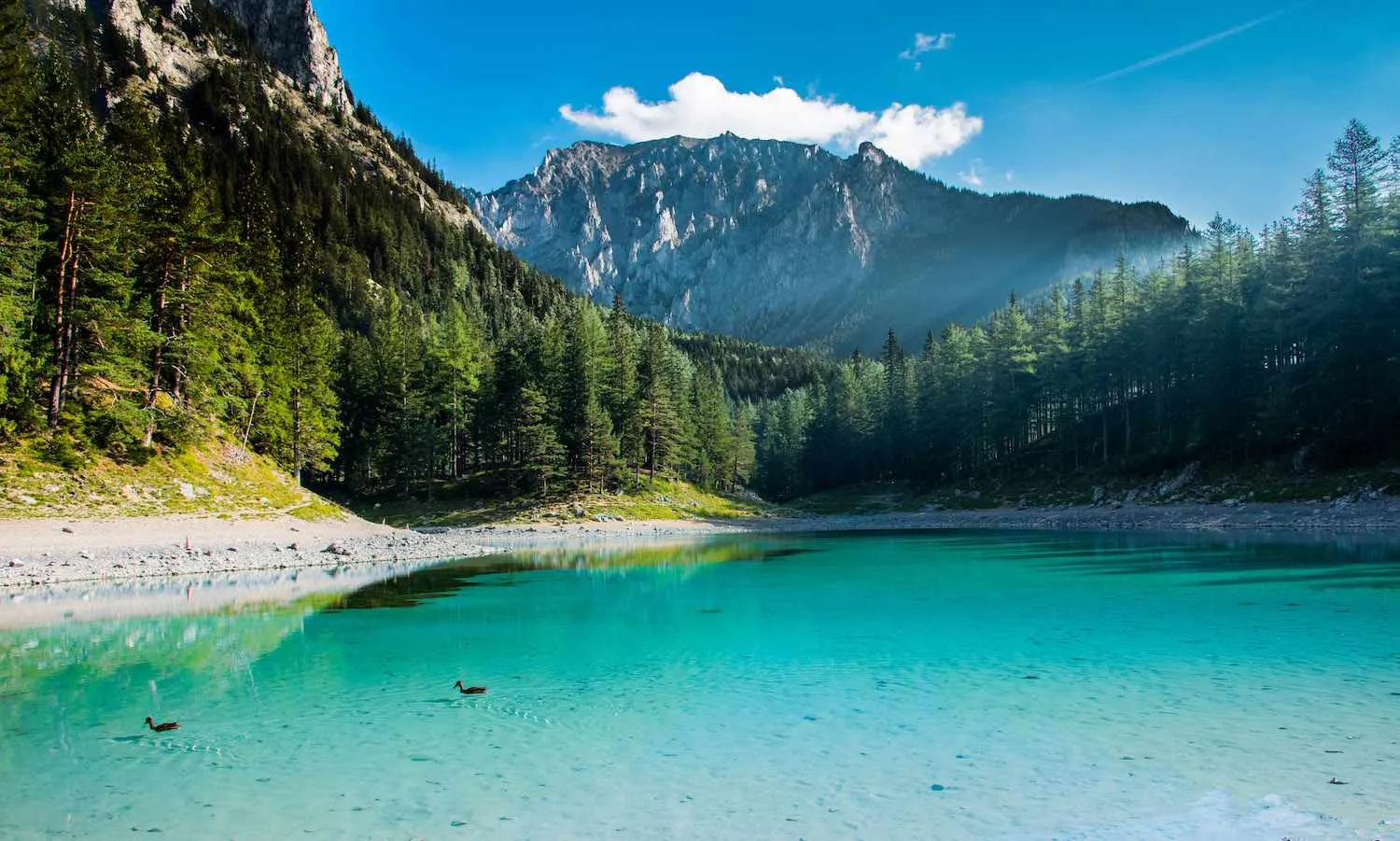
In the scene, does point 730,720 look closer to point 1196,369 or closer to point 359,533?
point 359,533

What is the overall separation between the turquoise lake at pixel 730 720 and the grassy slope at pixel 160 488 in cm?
1718

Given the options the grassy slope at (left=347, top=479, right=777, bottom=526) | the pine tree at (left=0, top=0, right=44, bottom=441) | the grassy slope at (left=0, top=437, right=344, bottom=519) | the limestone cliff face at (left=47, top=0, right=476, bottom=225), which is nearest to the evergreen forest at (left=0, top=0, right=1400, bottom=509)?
the pine tree at (left=0, top=0, right=44, bottom=441)

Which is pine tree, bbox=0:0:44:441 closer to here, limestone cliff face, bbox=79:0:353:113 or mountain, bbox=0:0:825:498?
mountain, bbox=0:0:825:498

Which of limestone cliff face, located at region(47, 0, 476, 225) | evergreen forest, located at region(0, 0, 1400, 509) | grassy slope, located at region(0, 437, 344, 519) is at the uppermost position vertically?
limestone cliff face, located at region(47, 0, 476, 225)

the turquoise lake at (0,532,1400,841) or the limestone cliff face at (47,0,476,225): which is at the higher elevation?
the limestone cliff face at (47,0,476,225)

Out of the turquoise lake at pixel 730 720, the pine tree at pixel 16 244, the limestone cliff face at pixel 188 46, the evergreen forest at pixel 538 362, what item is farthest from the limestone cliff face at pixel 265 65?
the turquoise lake at pixel 730 720

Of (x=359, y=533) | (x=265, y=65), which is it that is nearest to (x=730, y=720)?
(x=359, y=533)

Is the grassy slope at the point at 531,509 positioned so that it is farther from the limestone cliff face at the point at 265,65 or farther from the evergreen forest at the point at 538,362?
the limestone cliff face at the point at 265,65

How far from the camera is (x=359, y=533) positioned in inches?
1790

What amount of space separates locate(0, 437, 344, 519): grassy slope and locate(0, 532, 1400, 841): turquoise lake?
17181 millimetres

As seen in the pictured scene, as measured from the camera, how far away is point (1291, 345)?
5834cm

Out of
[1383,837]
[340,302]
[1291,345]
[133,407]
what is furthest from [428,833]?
[340,302]

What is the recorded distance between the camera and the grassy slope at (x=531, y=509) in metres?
64.4

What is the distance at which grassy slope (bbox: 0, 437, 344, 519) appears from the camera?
3161 centimetres
